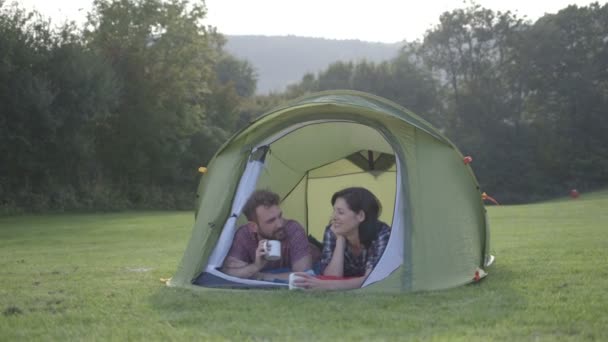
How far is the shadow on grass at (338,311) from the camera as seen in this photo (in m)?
4.52

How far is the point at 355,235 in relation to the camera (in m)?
6.29

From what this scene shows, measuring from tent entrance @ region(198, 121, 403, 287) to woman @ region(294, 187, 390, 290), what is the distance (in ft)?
2.91

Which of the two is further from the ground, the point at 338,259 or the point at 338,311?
the point at 338,259

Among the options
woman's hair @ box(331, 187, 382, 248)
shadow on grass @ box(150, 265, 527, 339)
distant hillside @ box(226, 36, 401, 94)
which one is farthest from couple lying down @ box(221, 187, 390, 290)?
distant hillside @ box(226, 36, 401, 94)

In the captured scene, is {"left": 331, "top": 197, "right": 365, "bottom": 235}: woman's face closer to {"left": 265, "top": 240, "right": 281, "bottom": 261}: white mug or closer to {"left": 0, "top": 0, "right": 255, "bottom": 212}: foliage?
{"left": 265, "top": 240, "right": 281, "bottom": 261}: white mug

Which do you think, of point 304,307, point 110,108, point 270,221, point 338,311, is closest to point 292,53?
point 110,108

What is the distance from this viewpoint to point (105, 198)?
25.5m

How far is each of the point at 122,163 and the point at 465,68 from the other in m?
24.4

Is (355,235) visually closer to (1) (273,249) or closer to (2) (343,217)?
(2) (343,217)

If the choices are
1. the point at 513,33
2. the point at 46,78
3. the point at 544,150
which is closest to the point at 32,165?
the point at 46,78

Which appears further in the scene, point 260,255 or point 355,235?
point 355,235

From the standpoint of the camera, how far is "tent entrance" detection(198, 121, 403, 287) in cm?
769

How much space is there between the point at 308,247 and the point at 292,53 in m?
128

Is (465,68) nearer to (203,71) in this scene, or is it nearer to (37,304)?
(203,71)
